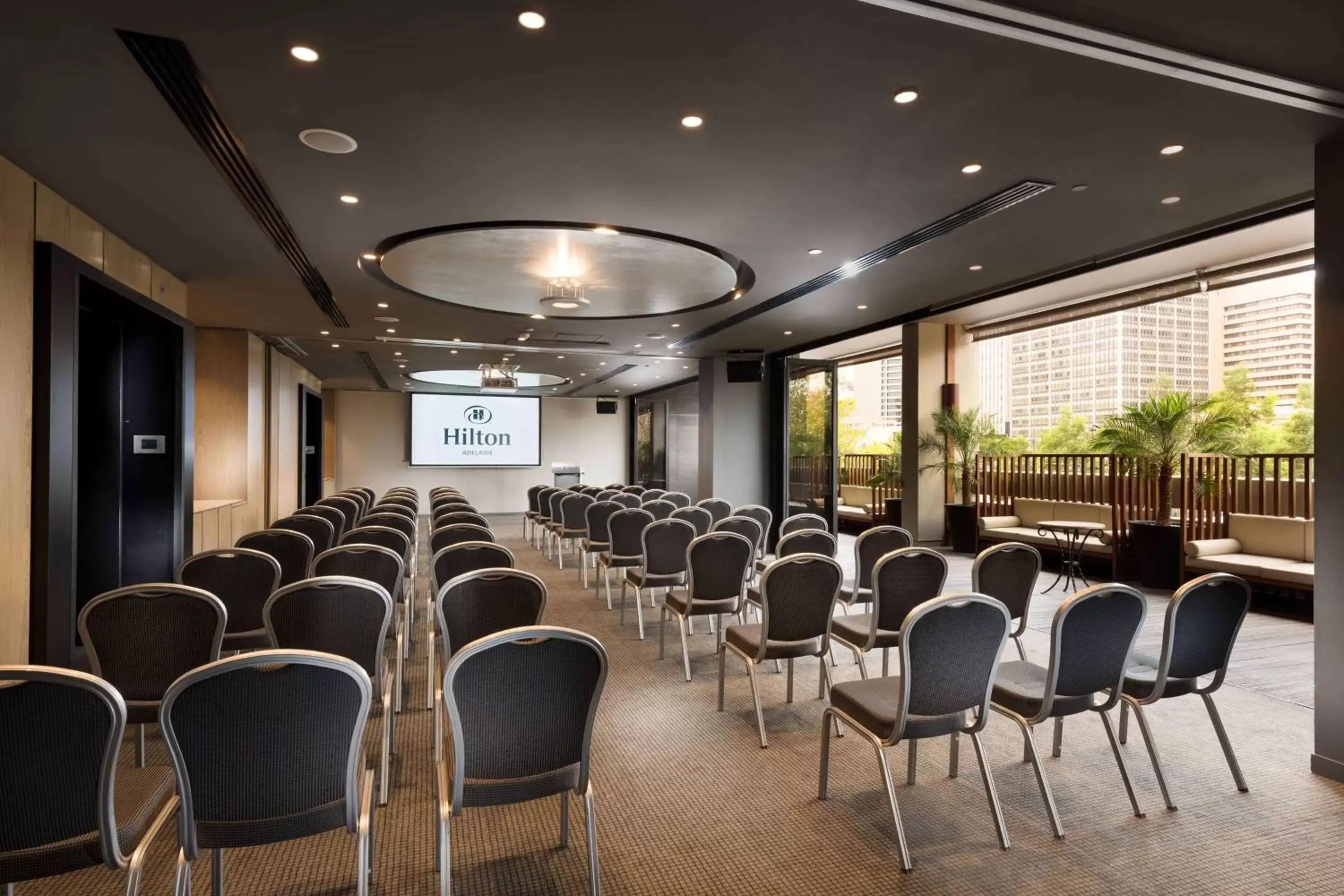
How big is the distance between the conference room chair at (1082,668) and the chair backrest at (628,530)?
4.23 metres

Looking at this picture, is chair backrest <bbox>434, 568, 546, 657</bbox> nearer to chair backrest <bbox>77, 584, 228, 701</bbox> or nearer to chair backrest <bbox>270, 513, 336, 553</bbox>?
chair backrest <bbox>77, 584, 228, 701</bbox>

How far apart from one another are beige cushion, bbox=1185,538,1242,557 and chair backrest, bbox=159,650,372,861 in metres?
8.49

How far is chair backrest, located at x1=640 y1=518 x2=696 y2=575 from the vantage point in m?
5.91

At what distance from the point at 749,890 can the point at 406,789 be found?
1597 mm

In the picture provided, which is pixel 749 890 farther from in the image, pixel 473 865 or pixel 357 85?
pixel 357 85

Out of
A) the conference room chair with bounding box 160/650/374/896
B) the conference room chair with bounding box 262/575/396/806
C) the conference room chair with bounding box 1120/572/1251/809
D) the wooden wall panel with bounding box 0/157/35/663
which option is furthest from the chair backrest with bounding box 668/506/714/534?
the conference room chair with bounding box 160/650/374/896

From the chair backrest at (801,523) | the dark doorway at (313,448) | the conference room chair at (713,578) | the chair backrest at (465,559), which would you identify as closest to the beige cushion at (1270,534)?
the chair backrest at (801,523)

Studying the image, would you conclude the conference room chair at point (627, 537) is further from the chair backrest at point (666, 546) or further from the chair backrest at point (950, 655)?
the chair backrest at point (950, 655)

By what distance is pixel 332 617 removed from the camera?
3.15 metres

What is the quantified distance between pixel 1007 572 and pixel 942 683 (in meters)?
1.63

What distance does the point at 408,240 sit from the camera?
578 centimetres

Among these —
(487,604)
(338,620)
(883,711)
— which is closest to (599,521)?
(487,604)

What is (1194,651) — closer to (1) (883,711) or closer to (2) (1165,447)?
(1) (883,711)

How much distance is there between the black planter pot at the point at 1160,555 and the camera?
26.6 feet
